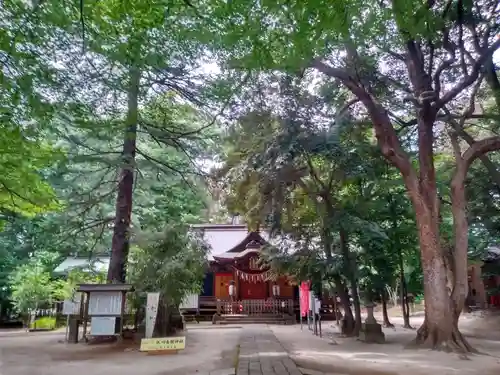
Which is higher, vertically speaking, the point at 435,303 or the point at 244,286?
the point at 244,286

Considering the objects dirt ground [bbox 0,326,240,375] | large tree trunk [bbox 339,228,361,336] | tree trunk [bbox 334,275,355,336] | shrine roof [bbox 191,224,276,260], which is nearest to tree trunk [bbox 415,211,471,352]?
large tree trunk [bbox 339,228,361,336]

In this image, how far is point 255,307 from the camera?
21547mm

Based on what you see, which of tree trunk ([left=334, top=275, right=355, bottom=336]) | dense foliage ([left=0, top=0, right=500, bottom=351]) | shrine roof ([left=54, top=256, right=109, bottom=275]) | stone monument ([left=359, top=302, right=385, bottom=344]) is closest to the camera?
dense foliage ([left=0, top=0, right=500, bottom=351])

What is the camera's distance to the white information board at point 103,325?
10539 millimetres

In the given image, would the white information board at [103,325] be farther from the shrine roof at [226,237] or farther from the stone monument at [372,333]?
the shrine roof at [226,237]

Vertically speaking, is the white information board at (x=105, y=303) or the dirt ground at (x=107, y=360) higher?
the white information board at (x=105, y=303)

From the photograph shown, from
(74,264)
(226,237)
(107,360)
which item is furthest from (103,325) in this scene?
(226,237)

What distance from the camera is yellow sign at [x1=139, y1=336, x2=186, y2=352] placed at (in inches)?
322

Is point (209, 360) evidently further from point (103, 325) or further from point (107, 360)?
point (103, 325)

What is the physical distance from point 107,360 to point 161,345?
1.07 meters

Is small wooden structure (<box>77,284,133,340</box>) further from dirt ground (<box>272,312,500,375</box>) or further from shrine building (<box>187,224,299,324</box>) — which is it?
shrine building (<box>187,224,299,324</box>)

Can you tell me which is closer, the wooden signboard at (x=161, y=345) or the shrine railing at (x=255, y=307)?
the wooden signboard at (x=161, y=345)

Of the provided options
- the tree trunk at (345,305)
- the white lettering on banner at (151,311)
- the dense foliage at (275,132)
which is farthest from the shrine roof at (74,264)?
the tree trunk at (345,305)

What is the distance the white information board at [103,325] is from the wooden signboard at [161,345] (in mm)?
2322
